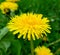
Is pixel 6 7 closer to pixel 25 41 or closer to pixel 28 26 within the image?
Result: pixel 25 41

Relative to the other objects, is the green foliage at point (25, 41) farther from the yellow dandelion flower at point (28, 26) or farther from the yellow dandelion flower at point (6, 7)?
the yellow dandelion flower at point (28, 26)

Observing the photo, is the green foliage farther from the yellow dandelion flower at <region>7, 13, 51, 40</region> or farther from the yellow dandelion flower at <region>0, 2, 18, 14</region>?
the yellow dandelion flower at <region>7, 13, 51, 40</region>

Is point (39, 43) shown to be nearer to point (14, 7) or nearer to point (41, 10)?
point (14, 7)

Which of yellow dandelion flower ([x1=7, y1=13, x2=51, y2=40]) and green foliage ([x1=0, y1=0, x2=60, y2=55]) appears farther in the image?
green foliage ([x1=0, y1=0, x2=60, y2=55])

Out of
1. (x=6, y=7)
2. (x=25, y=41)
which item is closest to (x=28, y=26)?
(x=25, y=41)

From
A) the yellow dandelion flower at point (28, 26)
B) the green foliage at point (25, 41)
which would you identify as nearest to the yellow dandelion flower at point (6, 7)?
the green foliage at point (25, 41)

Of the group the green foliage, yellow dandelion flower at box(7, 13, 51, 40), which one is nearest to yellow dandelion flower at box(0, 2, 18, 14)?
the green foliage
